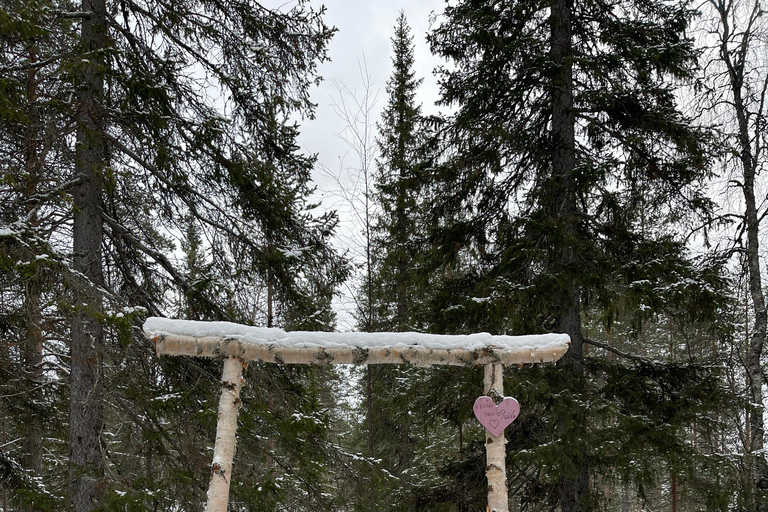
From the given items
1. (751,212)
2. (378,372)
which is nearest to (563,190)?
(751,212)

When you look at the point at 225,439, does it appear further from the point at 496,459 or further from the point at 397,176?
the point at 397,176

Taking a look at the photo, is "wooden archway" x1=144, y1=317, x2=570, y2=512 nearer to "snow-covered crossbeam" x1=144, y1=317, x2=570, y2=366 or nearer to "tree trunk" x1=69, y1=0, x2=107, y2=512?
"snow-covered crossbeam" x1=144, y1=317, x2=570, y2=366

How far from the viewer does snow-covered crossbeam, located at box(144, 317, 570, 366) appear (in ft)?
11.9

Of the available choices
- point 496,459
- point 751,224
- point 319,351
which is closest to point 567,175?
point 751,224

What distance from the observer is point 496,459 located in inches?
152

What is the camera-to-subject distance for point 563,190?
20.7 ft

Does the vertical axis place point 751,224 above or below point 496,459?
above

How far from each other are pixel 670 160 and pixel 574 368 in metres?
2.90

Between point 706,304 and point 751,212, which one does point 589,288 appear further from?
point 751,212

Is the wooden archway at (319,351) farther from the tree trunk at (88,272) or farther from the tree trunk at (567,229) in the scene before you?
the tree trunk at (567,229)

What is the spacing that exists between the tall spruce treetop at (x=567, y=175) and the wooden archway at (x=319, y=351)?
202 centimetres

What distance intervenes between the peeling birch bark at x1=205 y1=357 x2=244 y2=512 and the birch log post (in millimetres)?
1864

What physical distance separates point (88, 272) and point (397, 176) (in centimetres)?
692

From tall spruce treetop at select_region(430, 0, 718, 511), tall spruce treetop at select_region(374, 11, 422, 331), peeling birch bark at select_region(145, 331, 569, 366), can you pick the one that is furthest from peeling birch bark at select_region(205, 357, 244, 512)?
tall spruce treetop at select_region(374, 11, 422, 331)
